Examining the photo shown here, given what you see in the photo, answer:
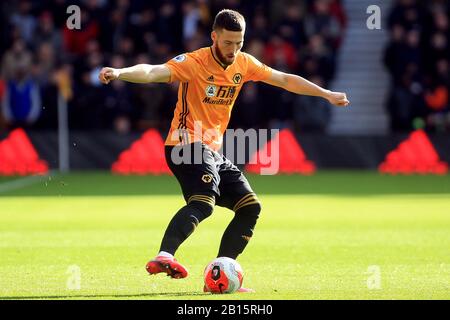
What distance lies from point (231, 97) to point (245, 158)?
49.2ft

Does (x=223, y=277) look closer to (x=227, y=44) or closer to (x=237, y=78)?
(x=237, y=78)

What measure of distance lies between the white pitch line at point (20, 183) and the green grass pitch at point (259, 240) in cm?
4

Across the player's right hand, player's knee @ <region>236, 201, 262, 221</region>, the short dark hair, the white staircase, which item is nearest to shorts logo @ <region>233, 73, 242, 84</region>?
the short dark hair

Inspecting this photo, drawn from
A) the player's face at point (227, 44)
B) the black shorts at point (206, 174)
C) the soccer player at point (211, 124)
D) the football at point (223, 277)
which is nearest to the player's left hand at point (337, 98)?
the soccer player at point (211, 124)

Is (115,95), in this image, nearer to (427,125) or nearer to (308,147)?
(308,147)

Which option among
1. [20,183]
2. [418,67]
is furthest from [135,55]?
[418,67]

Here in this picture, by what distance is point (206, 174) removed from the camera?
966 cm

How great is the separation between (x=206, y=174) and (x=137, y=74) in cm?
109

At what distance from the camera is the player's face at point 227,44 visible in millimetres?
9703

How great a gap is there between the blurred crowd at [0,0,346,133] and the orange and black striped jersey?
16.0 meters

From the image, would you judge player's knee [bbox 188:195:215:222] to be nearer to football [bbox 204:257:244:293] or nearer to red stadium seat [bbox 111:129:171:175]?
football [bbox 204:257:244:293]
